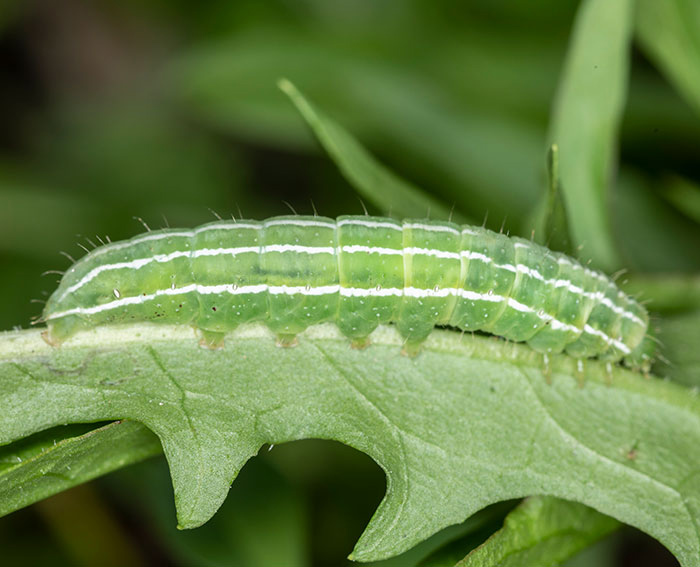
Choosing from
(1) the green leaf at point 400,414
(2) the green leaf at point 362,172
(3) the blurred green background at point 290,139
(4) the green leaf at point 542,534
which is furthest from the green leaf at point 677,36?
(4) the green leaf at point 542,534

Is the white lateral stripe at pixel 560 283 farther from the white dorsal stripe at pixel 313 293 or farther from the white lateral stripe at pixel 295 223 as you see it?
the white lateral stripe at pixel 295 223

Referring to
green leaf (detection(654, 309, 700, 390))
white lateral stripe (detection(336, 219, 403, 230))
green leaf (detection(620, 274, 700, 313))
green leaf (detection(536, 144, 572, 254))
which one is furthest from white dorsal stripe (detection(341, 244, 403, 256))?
green leaf (detection(654, 309, 700, 390))

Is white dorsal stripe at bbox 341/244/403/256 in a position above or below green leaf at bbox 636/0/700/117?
below

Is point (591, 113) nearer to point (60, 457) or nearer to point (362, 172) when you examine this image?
point (362, 172)

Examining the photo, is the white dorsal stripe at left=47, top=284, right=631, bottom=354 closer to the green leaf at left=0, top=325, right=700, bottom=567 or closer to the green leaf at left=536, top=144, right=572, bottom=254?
the green leaf at left=0, top=325, right=700, bottom=567

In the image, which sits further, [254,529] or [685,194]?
[685,194]

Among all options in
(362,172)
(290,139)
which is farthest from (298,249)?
(290,139)

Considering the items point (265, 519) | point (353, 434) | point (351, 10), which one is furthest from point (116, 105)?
point (353, 434)
